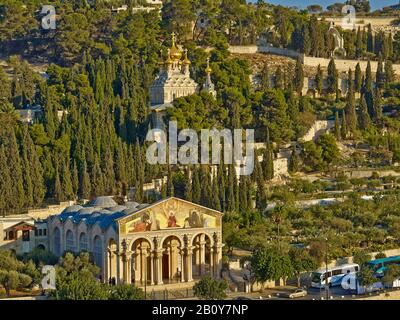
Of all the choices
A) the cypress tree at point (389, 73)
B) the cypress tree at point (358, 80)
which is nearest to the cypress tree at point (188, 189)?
the cypress tree at point (358, 80)

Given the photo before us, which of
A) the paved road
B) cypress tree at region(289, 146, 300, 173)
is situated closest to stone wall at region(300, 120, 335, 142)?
cypress tree at region(289, 146, 300, 173)

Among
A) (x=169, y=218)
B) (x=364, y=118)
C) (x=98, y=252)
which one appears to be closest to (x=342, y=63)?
(x=364, y=118)

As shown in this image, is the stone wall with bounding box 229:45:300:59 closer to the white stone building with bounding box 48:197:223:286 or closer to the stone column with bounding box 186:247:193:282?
the white stone building with bounding box 48:197:223:286

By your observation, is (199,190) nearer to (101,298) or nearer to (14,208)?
(14,208)
